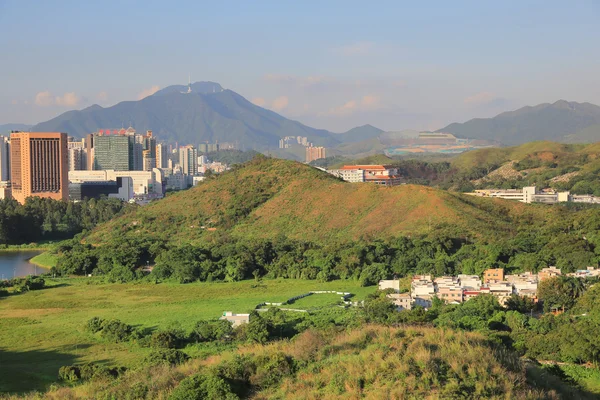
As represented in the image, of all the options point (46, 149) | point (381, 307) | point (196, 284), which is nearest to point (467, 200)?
point (196, 284)

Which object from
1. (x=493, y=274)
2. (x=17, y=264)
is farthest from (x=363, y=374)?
(x=17, y=264)

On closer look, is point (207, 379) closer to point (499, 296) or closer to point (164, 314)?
point (164, 314)

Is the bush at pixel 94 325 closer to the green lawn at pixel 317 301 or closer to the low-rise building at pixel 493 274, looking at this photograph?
the green lawn at pixel 317 301

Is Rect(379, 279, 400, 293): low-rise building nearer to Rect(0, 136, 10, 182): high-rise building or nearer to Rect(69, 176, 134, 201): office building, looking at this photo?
Rect(69, 176, 134, 201): office building

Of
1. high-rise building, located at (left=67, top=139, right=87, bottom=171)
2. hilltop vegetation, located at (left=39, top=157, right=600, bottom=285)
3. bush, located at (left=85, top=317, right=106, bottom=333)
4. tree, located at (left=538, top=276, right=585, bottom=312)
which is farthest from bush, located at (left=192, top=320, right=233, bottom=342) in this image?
high-rise building, located at (left=67, top=139, right=87, bottom=171)

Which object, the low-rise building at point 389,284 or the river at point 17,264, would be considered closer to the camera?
the low-rise building at point 389,284

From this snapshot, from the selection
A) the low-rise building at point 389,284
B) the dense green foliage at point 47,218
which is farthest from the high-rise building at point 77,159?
the low-rise building at point 389,284

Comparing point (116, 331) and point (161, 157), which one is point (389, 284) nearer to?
point (116, 331)
